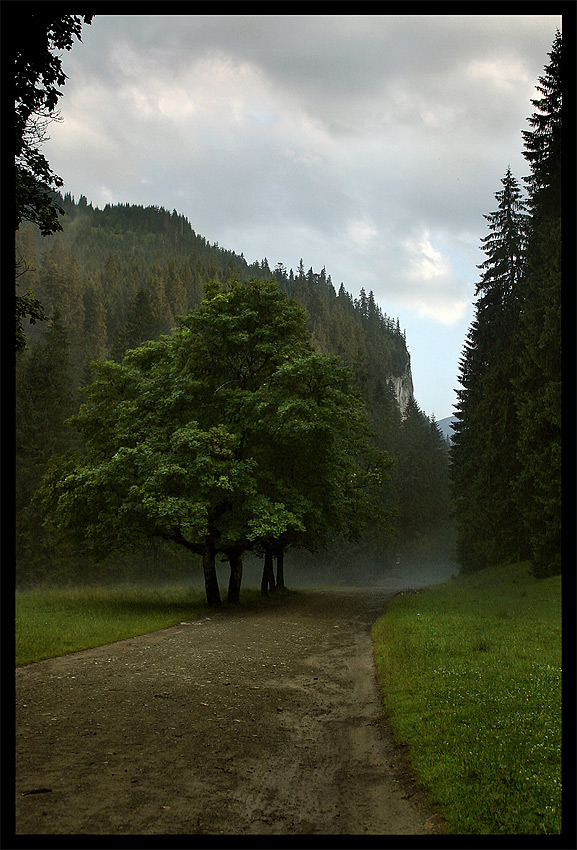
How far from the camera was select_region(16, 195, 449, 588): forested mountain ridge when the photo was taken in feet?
160

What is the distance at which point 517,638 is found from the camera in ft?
49.5

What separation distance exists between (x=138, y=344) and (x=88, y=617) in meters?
47.9

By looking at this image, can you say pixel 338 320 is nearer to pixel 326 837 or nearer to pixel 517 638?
pixel 517 638

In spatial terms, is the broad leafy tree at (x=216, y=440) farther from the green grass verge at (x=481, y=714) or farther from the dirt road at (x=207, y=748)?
the dirt road at (x=207, y=748)

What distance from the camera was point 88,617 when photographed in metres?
19.2

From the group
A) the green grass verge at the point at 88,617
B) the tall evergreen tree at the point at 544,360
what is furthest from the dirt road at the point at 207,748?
the tall evergreen tree at the point at 544,360

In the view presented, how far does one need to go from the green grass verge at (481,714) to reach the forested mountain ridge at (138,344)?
38.3 feet

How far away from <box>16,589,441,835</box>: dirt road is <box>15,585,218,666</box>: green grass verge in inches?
55.3

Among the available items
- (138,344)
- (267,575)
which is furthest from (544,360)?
(138,344)

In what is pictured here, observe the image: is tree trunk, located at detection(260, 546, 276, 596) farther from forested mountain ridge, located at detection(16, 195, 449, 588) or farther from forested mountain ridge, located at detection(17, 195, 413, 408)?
forested mountain ridge, located at detection(17, 195, 413, 408)

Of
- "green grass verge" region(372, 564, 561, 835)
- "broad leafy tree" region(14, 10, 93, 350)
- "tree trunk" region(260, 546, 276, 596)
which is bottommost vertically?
"tree trunk" region(260, 546, 276, 596)

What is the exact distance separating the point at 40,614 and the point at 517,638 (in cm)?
1682

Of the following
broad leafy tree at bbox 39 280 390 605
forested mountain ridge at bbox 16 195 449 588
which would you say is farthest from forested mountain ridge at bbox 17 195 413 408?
broad leafy tree at bbox 39 280 390 605

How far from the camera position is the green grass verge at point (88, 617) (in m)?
14.5
